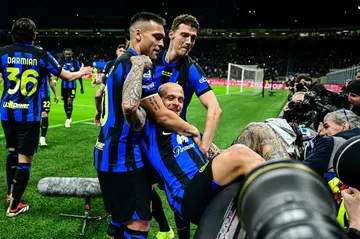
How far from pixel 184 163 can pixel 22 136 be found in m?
2.72

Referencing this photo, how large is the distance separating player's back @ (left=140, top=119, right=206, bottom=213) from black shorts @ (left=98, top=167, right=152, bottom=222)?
198 millimetres

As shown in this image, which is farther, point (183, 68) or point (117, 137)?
point (183, 68)

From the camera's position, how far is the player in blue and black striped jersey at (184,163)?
1713 millimetres

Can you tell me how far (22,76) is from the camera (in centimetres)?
429

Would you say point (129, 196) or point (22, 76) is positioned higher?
point (22, 76)

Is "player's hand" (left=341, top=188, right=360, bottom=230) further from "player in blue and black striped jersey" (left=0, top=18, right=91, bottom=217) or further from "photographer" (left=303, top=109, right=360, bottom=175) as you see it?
"player in blue and black striped jersey" (left=0, top=18, right=91, bottom=217)

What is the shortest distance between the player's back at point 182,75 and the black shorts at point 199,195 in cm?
155

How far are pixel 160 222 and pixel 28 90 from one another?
2347mm

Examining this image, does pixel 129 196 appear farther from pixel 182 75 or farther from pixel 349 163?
pixel 349 163

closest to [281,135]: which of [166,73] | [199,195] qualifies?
[166,73]

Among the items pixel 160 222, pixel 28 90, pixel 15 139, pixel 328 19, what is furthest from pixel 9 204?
pixel 328 19

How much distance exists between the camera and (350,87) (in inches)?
181

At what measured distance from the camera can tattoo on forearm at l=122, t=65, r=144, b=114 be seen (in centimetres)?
229

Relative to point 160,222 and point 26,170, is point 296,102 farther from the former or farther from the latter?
point 26,170
